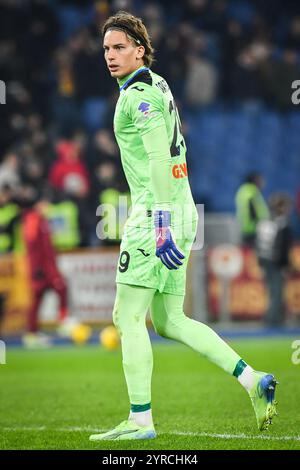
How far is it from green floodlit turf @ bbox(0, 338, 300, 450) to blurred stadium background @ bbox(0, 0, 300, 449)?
2.2 inches

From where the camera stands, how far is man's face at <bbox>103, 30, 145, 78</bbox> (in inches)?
265

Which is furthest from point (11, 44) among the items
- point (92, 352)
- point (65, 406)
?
point (65, 406)

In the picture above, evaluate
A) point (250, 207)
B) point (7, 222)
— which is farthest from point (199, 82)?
point (7, 222)

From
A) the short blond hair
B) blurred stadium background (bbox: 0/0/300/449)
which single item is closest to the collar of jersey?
the short blond hair

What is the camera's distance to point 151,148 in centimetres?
646

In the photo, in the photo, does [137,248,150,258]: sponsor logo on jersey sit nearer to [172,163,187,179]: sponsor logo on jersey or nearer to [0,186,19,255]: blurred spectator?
[172,163,187,179]: sponsor logo on jersey

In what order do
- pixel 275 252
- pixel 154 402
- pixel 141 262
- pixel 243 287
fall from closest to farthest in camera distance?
pixel 141 262 → pixel 154 402 → pixel 275 252 → pixel 243 287

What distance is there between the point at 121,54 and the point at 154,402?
3.35m

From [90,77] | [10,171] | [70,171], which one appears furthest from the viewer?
[90,77]

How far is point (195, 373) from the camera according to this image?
37.8ft

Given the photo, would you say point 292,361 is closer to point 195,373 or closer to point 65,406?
point 195,373

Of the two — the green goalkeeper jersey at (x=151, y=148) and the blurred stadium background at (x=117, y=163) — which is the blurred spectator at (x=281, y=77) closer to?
the blurred stadium background at (x=117, y=163)

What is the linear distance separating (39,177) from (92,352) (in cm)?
553

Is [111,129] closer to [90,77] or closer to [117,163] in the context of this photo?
[117,163]
